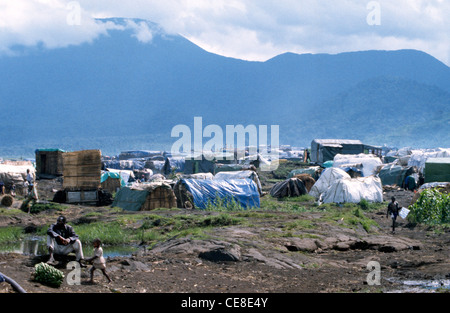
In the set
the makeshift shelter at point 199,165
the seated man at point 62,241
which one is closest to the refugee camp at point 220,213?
the seated man at point 62,241

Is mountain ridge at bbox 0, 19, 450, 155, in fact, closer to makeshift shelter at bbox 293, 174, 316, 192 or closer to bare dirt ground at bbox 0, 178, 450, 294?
makeshift shelter at bbox 293, 174, 316, 192

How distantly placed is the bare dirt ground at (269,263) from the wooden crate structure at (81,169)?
12.1m

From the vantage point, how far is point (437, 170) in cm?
2992

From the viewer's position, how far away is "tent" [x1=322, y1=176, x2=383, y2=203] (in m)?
24.9

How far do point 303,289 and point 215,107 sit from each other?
166m

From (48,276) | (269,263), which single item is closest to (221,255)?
(269,263)

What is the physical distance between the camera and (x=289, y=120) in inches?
6590

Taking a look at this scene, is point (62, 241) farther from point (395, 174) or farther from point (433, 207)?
point (395, 174)

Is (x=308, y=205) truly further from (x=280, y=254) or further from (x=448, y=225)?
(x=280, y=254)

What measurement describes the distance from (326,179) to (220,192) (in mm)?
7789

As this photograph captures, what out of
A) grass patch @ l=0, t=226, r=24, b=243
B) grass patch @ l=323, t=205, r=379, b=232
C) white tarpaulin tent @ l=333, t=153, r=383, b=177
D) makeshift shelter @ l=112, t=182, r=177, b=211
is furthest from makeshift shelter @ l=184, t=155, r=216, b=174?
grass patch @ l=0, t=226, r=24, b=243

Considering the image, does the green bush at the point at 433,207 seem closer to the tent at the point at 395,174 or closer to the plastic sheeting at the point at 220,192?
the plastic sheeting at the point at 220,192
